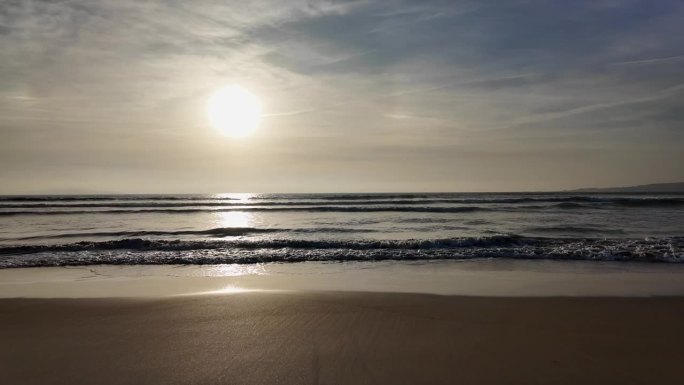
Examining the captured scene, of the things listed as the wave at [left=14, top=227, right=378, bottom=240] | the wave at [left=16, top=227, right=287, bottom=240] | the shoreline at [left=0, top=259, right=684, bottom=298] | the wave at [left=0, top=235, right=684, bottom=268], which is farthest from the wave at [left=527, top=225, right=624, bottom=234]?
the wave at [left=16, top=227, right=287, bottom=240]

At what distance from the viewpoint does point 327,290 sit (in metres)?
8.11

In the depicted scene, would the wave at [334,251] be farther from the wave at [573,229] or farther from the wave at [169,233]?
the wave at [169,233]

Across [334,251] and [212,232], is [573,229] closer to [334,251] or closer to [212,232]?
[334,251]

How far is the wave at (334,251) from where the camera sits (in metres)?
12.5

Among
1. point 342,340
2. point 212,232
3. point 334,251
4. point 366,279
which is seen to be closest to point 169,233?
point 212,232

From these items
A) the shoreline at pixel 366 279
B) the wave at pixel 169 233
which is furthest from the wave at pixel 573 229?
the wave at pixel 169 233

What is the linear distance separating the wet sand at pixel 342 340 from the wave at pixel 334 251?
524cm

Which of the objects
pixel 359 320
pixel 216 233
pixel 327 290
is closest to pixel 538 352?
pixel 359 320

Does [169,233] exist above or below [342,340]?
above

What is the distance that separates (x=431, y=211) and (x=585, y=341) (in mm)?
28694

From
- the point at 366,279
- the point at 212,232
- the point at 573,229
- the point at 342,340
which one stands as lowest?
the point at 573,229

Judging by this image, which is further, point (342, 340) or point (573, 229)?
point (573, 229)

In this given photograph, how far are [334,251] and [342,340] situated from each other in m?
8.52

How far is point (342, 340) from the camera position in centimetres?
520
